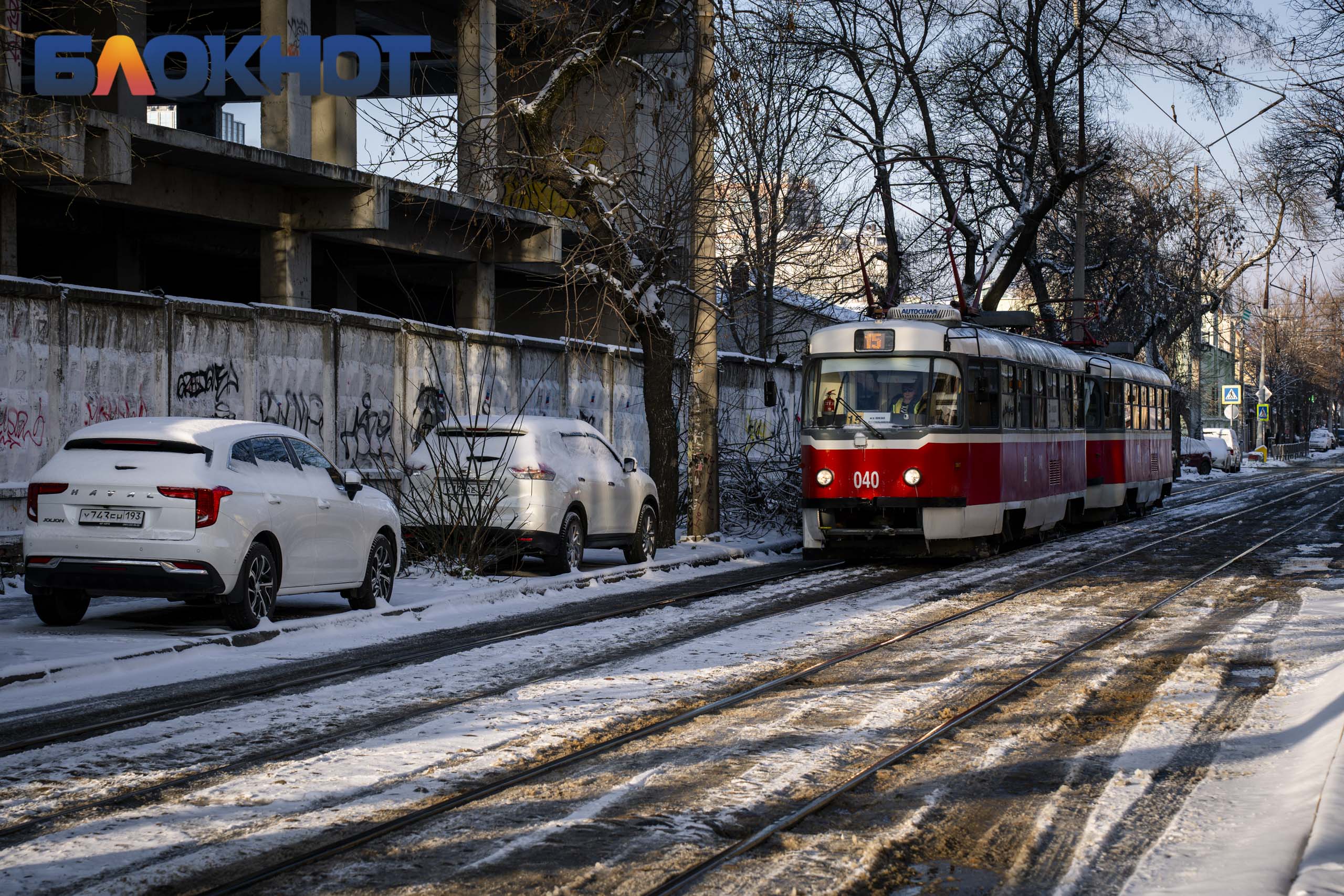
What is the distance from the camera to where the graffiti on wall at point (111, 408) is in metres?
16.6

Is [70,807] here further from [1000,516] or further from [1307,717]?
[1000,516]

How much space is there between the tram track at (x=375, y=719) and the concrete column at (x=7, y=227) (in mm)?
15298

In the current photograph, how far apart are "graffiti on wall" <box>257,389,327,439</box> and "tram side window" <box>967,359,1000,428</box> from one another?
27.4ft

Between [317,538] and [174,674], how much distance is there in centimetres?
293

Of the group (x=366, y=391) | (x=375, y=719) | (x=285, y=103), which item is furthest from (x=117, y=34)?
(x=375, y=719)

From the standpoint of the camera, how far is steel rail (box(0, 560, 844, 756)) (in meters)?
8.20

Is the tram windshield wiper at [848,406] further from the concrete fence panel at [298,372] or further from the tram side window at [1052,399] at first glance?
the concrete fence panel at [298,372]

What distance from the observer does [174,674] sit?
1048 centimetres

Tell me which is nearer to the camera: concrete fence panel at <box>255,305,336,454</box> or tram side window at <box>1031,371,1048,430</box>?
concrete fence panel at <box>255,305,336,454</box>

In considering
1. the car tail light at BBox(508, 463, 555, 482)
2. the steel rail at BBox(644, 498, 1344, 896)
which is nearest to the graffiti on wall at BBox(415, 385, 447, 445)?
the car tail light at BBox(508, 463, 555, 482)

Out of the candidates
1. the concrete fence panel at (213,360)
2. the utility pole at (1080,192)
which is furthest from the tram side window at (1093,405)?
the concrete fence panel at (213,360)

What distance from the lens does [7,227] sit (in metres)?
25.6

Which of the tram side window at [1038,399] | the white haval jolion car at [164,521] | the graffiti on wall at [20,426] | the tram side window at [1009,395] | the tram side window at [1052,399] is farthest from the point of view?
the tram side window at [1052,399]

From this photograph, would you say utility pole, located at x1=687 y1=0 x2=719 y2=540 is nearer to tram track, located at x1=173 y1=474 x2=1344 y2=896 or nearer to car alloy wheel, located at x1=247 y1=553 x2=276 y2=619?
tram track, located at x1=173 y1=474 x2=1344 y2=896
